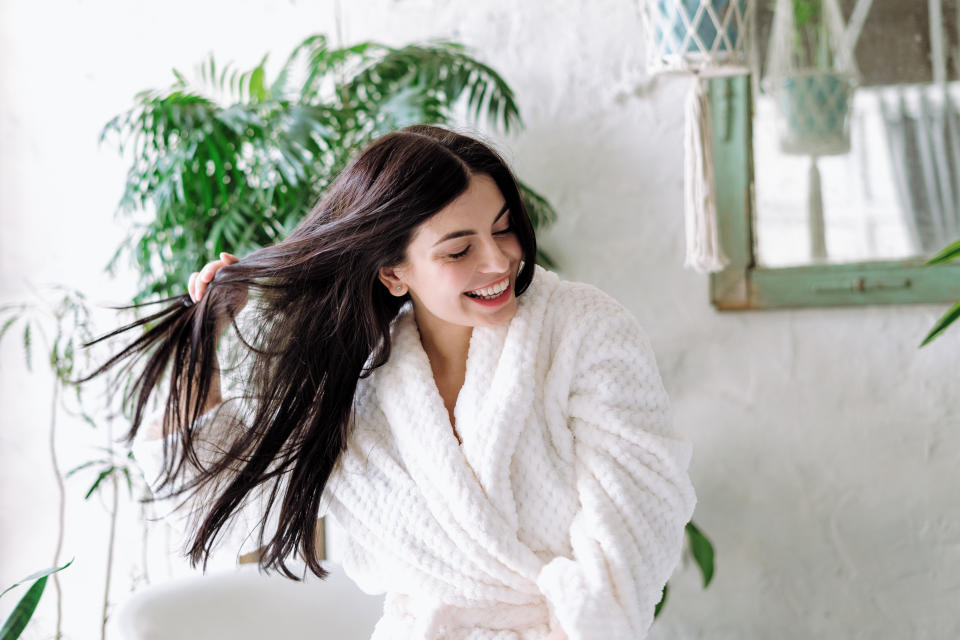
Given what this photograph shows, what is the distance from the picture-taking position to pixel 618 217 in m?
2.00

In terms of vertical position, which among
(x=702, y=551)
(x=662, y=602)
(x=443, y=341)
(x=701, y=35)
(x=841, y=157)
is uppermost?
(x=701, y=35)

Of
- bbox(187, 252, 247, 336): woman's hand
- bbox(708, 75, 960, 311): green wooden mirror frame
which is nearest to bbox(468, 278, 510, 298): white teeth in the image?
bbox(187, 252, 247, 336): woman's hand

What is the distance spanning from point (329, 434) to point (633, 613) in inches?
19.4

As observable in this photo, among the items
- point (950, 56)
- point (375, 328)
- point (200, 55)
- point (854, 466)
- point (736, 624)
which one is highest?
point (200, 55)

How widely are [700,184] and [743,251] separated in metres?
0.25

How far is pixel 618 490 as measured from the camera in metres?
1.19

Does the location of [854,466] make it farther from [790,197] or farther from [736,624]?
[790,197]

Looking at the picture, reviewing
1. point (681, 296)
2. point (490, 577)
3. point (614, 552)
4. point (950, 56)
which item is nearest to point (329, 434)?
point (490, 577)

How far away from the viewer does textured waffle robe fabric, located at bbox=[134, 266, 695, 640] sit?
1.19 m

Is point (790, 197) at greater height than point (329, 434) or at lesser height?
Answer: greater

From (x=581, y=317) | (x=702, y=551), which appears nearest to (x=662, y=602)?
(x=702, y=551)

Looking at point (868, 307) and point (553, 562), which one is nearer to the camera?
point (553, 562)

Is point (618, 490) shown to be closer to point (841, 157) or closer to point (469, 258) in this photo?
point (469, 258)

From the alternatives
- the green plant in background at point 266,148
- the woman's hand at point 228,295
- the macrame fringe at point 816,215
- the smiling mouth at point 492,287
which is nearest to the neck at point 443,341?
the smiling mouth at point 492,287
